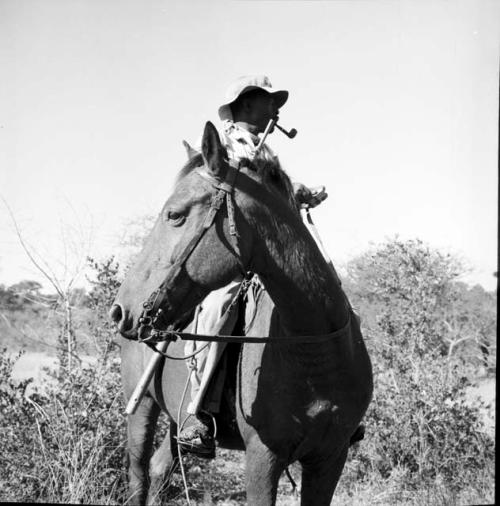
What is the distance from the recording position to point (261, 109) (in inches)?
171

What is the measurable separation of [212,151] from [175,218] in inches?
15.0

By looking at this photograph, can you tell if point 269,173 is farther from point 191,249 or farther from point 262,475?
point 262,475

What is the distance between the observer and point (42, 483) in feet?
18.4

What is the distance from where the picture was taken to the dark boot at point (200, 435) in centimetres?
409

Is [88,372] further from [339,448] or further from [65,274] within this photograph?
[339,448]

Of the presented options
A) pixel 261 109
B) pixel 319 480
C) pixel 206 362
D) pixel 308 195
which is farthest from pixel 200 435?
pixel 261 109

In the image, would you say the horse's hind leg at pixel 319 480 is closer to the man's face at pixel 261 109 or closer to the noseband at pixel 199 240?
the noseband at pixel 199 240

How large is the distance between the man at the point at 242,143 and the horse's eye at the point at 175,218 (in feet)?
2.59

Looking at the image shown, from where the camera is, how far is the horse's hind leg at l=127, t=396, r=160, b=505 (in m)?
5.62

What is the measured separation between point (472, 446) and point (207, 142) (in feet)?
16.4

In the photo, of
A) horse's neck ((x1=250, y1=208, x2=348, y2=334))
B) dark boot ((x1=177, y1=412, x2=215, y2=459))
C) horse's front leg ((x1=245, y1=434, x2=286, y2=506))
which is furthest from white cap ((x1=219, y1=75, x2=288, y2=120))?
horse's front leg ((x1=245, y1=434, x2=286, y2=506))

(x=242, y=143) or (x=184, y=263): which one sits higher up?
(x=242, y=143)

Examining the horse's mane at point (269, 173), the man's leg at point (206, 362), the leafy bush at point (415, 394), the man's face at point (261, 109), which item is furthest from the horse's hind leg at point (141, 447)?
the horse's mane at point (269, 173)

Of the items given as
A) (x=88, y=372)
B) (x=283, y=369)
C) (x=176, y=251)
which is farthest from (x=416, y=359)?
(x=176, y=251)
